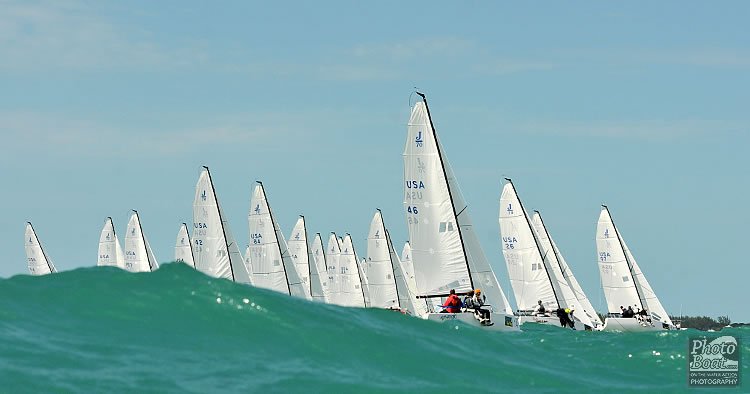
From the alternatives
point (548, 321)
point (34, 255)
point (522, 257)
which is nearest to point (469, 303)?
point (548, 321)

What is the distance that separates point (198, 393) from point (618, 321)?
4217cm

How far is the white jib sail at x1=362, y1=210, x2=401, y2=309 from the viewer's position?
66812 mm

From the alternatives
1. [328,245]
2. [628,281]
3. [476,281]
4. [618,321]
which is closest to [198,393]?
[476,281]

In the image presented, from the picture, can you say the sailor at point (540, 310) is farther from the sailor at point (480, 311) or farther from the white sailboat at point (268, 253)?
the sailor at point (480, 311)

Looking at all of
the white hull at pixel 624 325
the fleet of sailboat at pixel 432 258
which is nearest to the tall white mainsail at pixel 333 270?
the fleet of sailboat at pixel 432 258

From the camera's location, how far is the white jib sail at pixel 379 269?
66.8 meters

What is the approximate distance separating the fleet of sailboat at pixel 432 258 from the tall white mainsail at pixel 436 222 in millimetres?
35

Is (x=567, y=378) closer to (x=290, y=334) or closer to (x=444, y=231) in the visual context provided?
(x=290, y=334)

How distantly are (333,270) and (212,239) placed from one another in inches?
953

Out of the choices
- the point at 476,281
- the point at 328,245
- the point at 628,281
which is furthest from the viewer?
the point at 328,245

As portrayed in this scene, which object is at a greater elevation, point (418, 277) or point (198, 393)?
point (418, 277)

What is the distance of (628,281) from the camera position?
62156mm

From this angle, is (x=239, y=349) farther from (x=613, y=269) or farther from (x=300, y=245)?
(x=300, y=245)

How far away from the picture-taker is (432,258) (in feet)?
129
